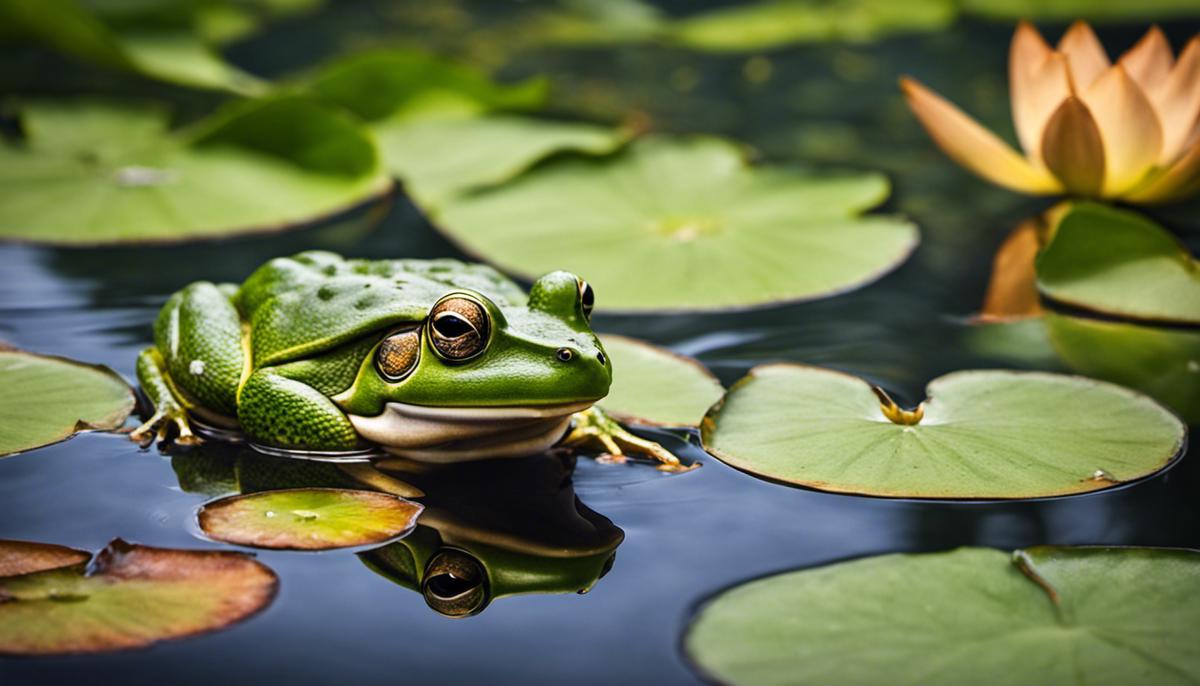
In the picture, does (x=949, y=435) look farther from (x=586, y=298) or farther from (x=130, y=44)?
(x=130, y=44)

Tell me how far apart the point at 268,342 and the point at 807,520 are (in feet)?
3.49

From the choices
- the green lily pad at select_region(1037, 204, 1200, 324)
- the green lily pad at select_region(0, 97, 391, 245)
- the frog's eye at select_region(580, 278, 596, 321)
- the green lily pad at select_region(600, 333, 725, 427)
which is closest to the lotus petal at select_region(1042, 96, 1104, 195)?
the green lily pad at select_region(1037, 204, 1200, 324)

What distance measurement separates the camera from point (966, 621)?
1621 mm

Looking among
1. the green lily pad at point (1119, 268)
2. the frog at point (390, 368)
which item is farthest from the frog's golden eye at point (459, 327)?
the green lily pad at point (1119, 268)

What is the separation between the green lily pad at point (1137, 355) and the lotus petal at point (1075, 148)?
0.55 m

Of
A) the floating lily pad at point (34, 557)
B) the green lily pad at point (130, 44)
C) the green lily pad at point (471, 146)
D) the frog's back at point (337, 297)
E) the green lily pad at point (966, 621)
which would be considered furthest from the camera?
the green lily pad at point (130, 44)

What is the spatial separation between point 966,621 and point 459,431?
0.93 metres

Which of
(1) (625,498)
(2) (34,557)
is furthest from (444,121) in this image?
(2) (34,557)

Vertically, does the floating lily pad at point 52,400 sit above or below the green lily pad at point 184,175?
below

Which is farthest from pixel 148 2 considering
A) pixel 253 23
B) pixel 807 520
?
pixel 807 520

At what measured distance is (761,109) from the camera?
5262mm

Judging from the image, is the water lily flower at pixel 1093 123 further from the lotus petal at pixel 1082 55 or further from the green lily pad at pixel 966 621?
the green lily pad at pixel 966 621

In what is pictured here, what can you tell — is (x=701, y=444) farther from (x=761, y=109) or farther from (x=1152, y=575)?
(x=761, y=109)

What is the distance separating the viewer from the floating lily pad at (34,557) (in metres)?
1.72
